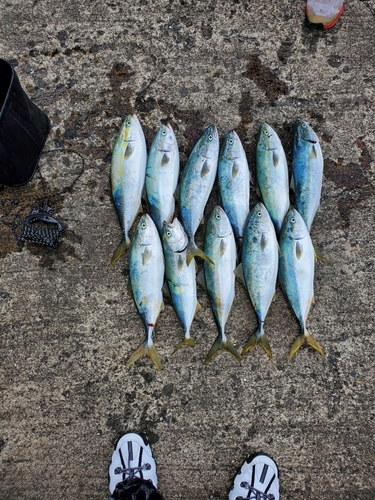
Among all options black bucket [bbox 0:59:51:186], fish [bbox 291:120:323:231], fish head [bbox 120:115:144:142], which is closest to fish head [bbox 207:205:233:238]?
fish [bbox 291:120:323:231]

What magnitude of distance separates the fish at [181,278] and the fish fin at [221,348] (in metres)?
0.15

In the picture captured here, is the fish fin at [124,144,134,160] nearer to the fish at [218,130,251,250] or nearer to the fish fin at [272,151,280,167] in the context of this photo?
the fish at [218,130,251,250]

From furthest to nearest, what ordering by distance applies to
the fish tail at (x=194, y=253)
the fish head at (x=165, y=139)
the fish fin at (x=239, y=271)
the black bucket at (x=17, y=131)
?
the fish head at (x=165, y=139)
the fish fin at (x=239, y=271)
the fish tail at (x=194, y=253)
the black bucket at (x=17, y=131)

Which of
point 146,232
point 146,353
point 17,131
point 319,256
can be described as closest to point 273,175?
point 319,256

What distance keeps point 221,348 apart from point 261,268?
67cm

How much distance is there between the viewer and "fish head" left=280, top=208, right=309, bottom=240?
2.85 meters

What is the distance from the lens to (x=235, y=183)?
2.98 meters

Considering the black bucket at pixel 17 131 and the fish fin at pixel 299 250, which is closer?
the black bucket at pixel 17 131

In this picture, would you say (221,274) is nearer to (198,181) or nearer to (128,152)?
(198,181)

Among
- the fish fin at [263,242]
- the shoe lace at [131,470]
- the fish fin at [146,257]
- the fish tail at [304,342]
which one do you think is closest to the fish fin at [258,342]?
the fish tail at [304,342]

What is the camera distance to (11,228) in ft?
10.3

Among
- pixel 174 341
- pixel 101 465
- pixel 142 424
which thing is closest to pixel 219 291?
pixel 174 341

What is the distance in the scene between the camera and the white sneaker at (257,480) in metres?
2.71

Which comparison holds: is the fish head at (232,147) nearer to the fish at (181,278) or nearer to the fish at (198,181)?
the fish at (198,181)
